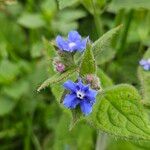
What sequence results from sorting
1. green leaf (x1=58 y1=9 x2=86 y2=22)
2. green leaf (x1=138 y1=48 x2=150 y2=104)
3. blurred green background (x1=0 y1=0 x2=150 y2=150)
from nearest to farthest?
1. green leaf (x1=138 y1=48 x2=150 y2=104)
2. blurred green background (x1=0 y1=0 x2=150 y2=150)
3. green leaf (x1=58 y1=9 x2=86 y2=22)

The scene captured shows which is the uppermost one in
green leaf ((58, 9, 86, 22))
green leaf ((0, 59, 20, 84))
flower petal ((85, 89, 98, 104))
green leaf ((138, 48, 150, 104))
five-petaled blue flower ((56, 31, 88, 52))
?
five-petaled blue flower ((56, 31, 88, 52))

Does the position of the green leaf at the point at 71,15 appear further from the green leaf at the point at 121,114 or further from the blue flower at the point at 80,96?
the blue flower at the point at 80,96

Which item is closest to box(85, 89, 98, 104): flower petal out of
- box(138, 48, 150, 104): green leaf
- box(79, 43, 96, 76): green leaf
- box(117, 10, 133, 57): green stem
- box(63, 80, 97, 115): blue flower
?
box(63, 80, 97, 115): blue flower

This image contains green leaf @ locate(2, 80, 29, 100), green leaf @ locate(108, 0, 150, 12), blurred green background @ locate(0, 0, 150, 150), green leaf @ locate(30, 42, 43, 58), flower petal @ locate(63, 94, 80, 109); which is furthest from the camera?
green leaf @ locate(30, 42, 43, 58)

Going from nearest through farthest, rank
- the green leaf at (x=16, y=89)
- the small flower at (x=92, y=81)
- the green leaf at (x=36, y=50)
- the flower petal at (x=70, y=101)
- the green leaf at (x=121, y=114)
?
1. the flower petal at (x=70, y=101)
2. the small flower at (x=92, y=81)
3. the green leaf at (x=121, y=114)
4. the green leaf at (x=16, y=89)
5. the green leaf at (x=36, y=50)

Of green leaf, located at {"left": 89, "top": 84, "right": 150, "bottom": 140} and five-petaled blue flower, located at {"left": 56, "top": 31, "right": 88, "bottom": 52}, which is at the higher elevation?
five-petaled blue flower, located at {"left": 56, "top": 31, "right": 88, "bottom": 52}

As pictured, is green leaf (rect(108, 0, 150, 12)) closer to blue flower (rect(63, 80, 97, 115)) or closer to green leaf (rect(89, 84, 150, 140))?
green leaf (rect(89, 84, 150, 140))

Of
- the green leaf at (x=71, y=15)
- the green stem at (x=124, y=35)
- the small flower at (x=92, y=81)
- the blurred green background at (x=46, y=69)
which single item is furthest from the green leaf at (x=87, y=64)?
the green leaf at (x=71, y=15)
